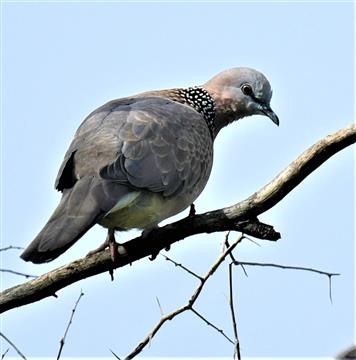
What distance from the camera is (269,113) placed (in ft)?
20.6

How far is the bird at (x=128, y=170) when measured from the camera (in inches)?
→ 176

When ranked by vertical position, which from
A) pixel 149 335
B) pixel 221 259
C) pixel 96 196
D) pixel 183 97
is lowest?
pixel 149 335

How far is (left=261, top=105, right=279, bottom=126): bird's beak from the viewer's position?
6.22 meters

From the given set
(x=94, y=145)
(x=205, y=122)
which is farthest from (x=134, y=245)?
(x=205, y=122)

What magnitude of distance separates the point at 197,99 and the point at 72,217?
1.95 m

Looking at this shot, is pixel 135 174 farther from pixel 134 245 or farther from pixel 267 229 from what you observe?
pixel 267 229

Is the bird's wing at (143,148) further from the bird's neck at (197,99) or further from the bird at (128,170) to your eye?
the bird's neck at (197,99)

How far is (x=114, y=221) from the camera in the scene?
4.88 meters

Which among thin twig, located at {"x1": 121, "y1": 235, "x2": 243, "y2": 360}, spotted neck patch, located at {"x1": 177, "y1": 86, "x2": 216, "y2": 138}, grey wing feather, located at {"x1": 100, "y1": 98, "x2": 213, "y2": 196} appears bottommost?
thin twig, located at {"x1": 121, "y1": 235, "x2": 243, "y2": 360}

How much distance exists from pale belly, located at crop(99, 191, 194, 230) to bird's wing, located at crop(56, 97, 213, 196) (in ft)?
0.18

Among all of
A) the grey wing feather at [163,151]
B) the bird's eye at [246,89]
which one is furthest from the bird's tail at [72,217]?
the bird's eye at [246,89]

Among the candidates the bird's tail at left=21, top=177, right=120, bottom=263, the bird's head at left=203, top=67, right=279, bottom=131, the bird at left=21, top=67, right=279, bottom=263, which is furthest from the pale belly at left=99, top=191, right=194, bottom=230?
the bird's head at left=203, top=67, right=279, bottom=131

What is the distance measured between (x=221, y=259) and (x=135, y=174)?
2.66 ft

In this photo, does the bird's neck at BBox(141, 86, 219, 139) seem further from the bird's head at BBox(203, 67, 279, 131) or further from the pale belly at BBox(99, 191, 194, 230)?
the pale belly at BBox(99, 191, 194, 230)
